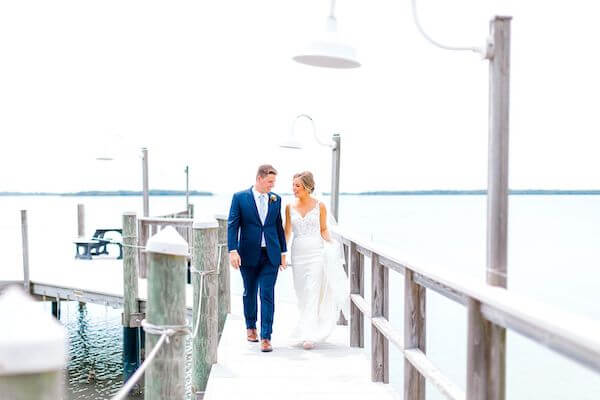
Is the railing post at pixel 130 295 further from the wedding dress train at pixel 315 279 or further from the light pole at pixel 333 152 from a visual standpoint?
the wedding dress train at pixel 315 279

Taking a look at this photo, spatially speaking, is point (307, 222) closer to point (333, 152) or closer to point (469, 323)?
point (333, 152)

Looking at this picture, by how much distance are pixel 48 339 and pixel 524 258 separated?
173ft

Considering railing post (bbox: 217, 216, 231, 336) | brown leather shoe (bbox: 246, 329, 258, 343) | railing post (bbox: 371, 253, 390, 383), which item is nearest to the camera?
railing post (bbox: 371, 253, 390, 383)

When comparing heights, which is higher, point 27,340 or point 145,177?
point 145,177

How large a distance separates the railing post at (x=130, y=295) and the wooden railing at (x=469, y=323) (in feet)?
16.7

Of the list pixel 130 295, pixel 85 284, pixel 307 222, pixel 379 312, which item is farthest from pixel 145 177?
pixel 379 312

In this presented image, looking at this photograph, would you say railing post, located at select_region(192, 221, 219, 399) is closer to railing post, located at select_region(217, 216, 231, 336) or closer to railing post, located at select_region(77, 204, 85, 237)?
railing post, located at select_region(217, 216, 231, 336)

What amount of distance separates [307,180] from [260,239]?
30.0 inches

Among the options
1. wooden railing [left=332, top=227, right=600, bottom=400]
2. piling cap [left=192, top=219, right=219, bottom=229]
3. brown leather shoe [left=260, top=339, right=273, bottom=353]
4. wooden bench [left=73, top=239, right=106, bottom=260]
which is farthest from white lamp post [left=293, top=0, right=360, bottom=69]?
wooden bench [left=73, top=239, right=106, bottom=260]

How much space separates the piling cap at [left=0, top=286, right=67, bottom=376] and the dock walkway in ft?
10.7

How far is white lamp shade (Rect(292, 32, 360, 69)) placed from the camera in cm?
376

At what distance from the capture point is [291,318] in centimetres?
745

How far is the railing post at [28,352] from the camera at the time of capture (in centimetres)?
133

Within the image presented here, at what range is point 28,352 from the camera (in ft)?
4.40
